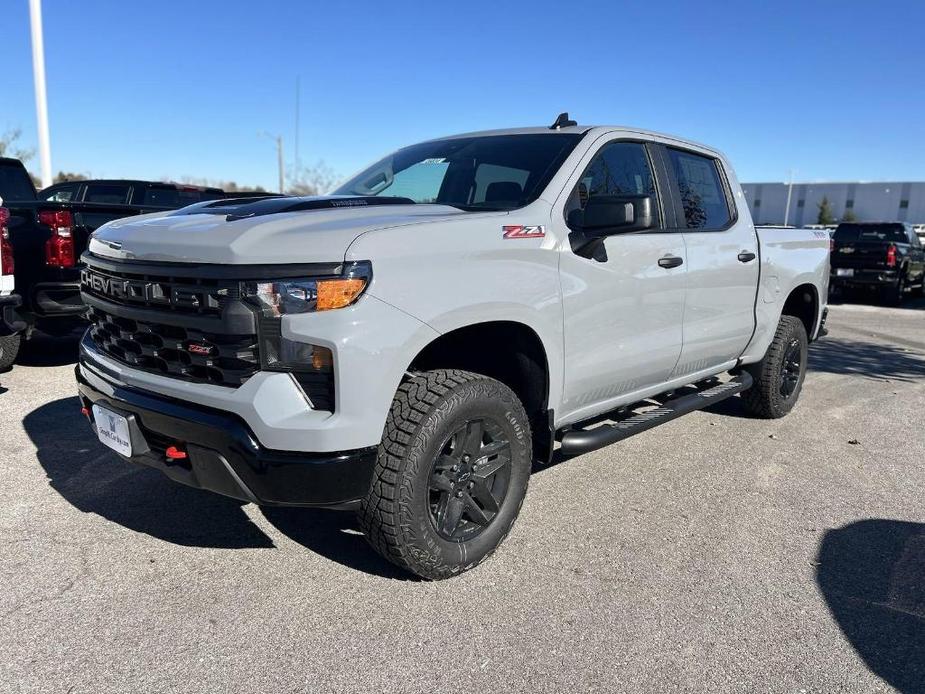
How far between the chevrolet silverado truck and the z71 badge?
0.6 inches

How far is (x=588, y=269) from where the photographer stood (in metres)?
3.47

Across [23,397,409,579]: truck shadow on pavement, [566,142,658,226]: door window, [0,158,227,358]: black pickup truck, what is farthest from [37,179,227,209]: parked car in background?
[566,142,658,226]: door window

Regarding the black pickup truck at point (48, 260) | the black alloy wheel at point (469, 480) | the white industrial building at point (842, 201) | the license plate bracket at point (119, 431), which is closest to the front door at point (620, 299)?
the black alloy wheel at point (469, 480)

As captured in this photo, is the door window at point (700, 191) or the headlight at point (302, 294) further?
the door window at point (700, 191)

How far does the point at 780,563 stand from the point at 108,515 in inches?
129

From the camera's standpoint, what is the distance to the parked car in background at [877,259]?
49.2 feet

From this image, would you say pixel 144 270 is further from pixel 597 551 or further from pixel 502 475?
pixel 597 551

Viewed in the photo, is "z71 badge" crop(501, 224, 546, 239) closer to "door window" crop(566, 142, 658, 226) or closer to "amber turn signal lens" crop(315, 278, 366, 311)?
"door window" crop(566, 142, 658, 226)

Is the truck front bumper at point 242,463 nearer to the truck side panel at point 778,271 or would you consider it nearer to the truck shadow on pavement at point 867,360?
the truck side panel at point 778,271

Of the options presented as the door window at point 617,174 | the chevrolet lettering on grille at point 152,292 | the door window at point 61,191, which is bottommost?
the chevrolet lettering on grille at point 152,292

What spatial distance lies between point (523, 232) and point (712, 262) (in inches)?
71.1

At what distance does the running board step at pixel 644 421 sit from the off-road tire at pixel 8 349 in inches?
198

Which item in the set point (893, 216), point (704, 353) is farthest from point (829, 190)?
point (704, 353)

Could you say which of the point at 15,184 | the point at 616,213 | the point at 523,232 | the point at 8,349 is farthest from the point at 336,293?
the point at 15,184
